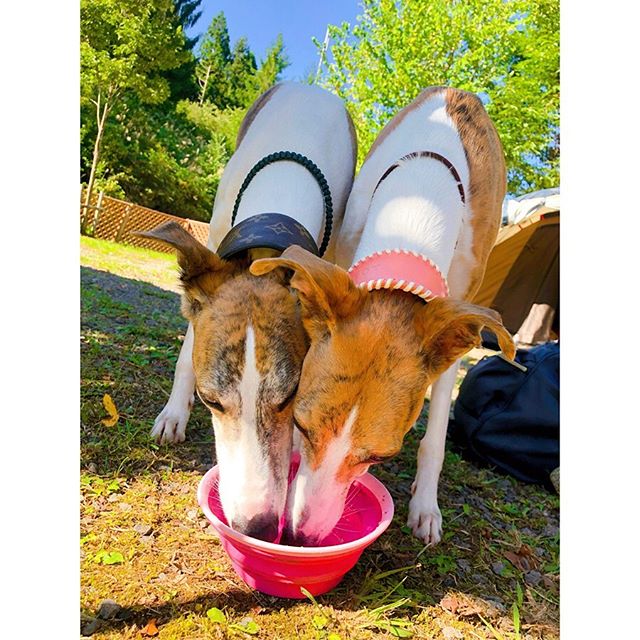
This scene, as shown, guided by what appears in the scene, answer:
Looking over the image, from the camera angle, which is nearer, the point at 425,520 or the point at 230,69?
the point at 425,520

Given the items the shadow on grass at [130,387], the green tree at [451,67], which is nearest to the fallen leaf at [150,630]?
the shadow on grass at [130,387]

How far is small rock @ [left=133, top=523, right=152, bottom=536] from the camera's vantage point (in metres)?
2.49

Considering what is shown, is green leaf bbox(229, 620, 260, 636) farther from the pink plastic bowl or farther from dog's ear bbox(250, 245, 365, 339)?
dog's ear bbox(250, 245, 365, 339)

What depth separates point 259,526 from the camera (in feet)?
6.97

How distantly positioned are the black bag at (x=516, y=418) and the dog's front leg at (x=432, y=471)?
0.88 m

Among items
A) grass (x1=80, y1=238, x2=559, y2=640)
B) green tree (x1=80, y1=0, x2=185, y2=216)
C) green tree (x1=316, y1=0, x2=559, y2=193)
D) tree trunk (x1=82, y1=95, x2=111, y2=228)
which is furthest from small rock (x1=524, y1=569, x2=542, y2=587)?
tree trunk (x1=82, y1=95, x2=111, y2=228)

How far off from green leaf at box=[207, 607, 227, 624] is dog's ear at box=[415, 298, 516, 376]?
1198mm

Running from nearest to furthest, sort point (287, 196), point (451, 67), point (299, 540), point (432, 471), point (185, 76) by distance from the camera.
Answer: point (299, 540) → point (287, 196) → point (432, 471) → point (451, 67) → point (185, 76)

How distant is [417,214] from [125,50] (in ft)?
39.7

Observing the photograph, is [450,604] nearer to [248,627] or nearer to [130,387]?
[248,627]

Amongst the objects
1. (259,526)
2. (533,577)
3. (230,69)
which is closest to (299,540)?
(259,526)

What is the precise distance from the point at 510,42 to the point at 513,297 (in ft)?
13.7

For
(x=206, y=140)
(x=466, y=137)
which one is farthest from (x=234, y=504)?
(x=206, y=140)
